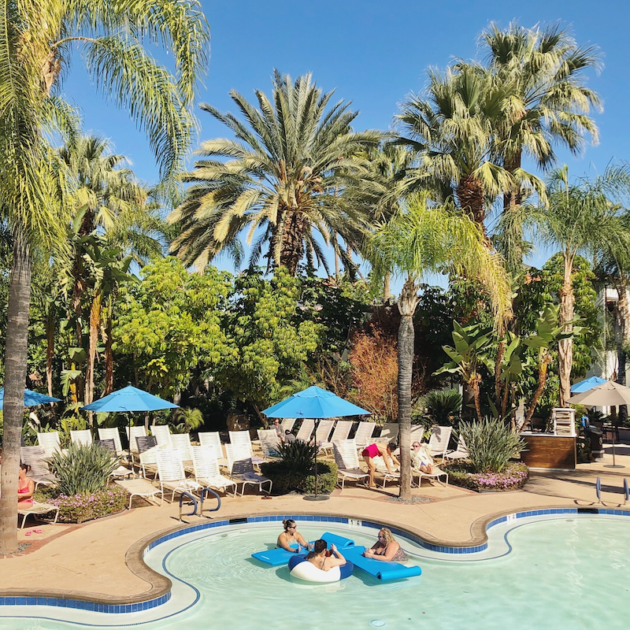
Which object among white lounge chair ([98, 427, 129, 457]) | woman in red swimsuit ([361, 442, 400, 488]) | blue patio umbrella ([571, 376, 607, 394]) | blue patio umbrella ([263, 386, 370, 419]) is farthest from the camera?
blue patio umbrella ([571, 376, 607, 394])

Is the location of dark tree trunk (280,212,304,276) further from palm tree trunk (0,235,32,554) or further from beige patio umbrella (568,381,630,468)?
palm tree trunk (0,235,32,554)

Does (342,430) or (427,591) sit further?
(342,430)

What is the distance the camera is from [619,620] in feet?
23.8

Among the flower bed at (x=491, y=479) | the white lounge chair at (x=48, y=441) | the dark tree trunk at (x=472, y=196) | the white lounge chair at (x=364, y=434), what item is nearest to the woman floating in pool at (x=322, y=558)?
the flower bed at (x=491, y=479)

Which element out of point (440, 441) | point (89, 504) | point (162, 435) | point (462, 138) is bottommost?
point (89, 504)

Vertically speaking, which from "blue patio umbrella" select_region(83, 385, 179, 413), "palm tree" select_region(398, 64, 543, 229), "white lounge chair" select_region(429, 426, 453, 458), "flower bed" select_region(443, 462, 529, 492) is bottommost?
"flower bed" select_region(443, 462, 529, 492)

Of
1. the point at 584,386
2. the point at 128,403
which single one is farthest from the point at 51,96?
the point at 584,386

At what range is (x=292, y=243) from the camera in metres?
22.8

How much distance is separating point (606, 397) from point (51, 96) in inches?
561

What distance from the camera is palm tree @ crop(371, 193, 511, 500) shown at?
40.9 ft

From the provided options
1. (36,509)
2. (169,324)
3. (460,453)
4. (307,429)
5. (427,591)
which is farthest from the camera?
(169,324)

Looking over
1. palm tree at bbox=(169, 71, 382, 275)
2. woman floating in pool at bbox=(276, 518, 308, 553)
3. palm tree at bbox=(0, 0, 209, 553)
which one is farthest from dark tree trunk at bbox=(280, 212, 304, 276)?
woman floating in pool at bbox=(276, 518, 308, 553)

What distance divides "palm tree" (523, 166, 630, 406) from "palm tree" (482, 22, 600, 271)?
7.52 feet

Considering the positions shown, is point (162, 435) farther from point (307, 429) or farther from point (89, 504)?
point (89, 504)
